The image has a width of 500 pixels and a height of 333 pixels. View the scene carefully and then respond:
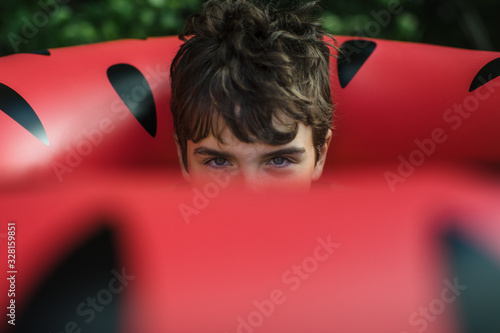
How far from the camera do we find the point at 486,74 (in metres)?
1.06

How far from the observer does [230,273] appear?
0.55 m

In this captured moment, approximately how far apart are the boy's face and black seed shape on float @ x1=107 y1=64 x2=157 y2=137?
8.1 inches

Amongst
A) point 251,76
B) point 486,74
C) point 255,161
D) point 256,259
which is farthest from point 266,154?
point 486,74

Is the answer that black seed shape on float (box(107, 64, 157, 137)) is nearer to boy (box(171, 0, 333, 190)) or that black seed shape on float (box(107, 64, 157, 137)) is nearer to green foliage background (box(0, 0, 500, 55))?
boy (box(171, 0, 333, 190))

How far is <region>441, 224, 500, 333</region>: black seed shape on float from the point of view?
55 cm

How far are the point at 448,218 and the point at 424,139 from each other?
57 cm

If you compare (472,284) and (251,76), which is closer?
(472,284)

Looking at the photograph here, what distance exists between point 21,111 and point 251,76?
15.8 inches

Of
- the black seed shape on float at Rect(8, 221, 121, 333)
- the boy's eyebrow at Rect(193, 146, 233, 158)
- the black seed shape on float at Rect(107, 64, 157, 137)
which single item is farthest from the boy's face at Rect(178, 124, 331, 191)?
the black seed shape on float at Rect(8, 221, 121, 333)

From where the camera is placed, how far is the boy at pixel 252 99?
878mm

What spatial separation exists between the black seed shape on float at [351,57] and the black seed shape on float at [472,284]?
649mm

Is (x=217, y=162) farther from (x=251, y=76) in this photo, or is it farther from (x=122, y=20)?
(x=122, y=20)

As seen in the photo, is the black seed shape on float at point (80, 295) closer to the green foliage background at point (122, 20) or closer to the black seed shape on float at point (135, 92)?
the black seed shape on float at point (135, 92)

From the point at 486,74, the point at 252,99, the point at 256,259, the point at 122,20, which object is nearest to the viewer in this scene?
the point at 256,259
